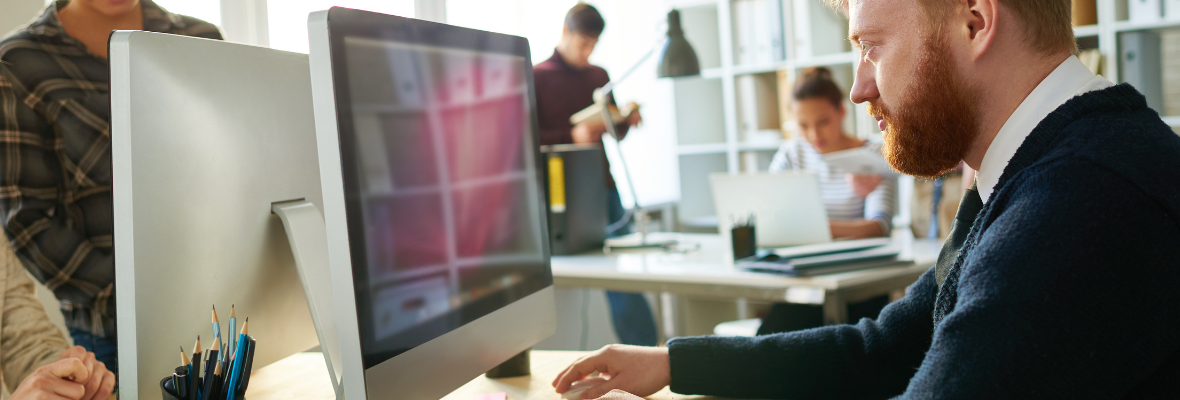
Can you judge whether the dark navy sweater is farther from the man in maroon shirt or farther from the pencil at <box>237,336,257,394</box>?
the man in maroon shirt

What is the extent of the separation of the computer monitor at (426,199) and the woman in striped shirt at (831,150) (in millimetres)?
1807

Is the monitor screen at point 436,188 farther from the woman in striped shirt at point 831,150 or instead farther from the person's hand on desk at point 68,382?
the woman in striped shirt at point 831,150

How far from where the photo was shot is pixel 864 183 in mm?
2611

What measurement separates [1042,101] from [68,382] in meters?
0.98

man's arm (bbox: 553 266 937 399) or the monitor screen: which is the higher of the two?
the monitor screen

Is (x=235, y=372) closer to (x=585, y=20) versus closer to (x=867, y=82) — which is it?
(x=867, y=82)

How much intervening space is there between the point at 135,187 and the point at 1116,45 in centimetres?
321

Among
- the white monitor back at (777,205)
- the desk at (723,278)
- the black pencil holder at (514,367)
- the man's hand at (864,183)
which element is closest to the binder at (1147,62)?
the man's hand at (864,183)

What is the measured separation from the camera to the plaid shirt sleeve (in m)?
1.29

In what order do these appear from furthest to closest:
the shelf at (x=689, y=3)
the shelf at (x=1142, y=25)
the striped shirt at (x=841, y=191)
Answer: the shelf at (x=689, y=3) < the shelf at (x=1142, y=25) < the striped shirt at (x=841, y=191)

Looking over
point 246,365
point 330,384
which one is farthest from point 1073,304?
point 330,384

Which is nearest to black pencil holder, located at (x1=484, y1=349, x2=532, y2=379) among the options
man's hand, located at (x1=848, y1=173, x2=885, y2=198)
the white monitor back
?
the white monitor back

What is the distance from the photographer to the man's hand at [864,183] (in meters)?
2.59

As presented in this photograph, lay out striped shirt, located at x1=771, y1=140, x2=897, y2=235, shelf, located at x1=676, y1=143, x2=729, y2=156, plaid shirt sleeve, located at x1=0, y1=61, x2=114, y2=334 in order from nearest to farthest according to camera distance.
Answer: plaid shirt sleeve, located at x1=0, y1=61, x2=114, y2=334 → striped shirt, located at x1=771, y1=140, x2=897, y2=235 → shelf, located at x1=676, y1=143, x2=729, y2=156
